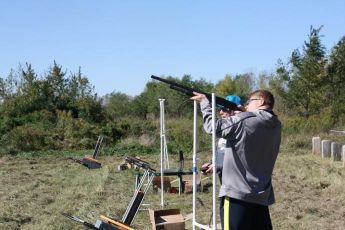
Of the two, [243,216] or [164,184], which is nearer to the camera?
[243,216]

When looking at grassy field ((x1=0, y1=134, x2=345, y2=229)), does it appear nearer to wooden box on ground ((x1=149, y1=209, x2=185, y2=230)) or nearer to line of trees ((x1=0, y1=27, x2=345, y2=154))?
wooden box on ground ((x1=149, y1=209, x2=185, y2=230))

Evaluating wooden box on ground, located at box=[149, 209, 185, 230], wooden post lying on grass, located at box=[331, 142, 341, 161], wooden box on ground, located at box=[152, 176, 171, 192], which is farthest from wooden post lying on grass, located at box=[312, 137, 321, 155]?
wooden box on ground, located at box=[149, 209, 185, 230]

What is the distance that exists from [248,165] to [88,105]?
80.6 feet

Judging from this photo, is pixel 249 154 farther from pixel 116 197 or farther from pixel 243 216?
pixel 116 197

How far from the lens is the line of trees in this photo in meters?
24.1

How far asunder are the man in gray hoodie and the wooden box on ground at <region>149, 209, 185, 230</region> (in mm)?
2846

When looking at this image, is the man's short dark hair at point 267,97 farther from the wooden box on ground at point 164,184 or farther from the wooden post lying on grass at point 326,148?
the wooden post lying on grass at point 326,148

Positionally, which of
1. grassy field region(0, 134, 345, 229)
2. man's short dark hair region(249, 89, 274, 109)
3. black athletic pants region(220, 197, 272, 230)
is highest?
man's short dark hair region(249, 89, 274, 109)

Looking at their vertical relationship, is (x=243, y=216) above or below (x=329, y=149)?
below

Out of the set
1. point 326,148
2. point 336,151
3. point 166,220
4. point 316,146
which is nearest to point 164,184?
point 166,220

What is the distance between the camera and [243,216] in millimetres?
3699

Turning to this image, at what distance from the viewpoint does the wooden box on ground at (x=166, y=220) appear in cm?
653

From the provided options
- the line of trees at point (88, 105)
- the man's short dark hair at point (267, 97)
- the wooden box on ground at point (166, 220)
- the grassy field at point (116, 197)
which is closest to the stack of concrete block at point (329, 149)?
the grassy field at point (116, 197)

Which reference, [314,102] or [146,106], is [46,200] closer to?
[314,102]
